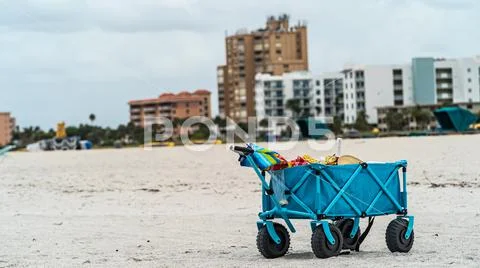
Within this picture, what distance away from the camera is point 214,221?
14117 mm

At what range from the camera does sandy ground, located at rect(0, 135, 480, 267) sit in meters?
9.92

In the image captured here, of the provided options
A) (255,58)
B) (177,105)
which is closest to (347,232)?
(255,58)

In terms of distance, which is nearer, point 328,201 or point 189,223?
point 328,201

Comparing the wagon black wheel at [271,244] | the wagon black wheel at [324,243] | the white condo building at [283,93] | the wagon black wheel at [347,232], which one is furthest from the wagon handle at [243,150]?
the white condo building at [283,93]

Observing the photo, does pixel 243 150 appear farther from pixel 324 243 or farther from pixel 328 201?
pixel 324 243

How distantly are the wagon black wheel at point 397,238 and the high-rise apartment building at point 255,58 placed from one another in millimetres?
137012

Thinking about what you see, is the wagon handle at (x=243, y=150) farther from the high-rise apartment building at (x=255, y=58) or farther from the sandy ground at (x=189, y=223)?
the high-rise apartment building at (x=255, y=58)

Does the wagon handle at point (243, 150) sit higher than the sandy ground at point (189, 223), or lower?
higher

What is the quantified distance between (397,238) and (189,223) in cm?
474

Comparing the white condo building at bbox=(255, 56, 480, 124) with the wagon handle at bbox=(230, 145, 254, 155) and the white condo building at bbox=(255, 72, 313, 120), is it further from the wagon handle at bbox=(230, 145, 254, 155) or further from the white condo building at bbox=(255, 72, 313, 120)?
the wagon handle at bbox=(230, 145, 254, 155)

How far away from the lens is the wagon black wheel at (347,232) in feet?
33.3

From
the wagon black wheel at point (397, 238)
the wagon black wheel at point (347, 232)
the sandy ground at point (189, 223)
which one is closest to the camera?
the wagon black wheel at point (397, 238)

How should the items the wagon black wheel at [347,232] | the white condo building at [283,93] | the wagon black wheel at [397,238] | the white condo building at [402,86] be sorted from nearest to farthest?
1. the wagon black wheel at [397,238]
2. the wagon black wheel at [347,232]
3. the white condo building at [402,86]
4. the white condo building at [283,93]

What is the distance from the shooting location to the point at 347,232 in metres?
10.4
